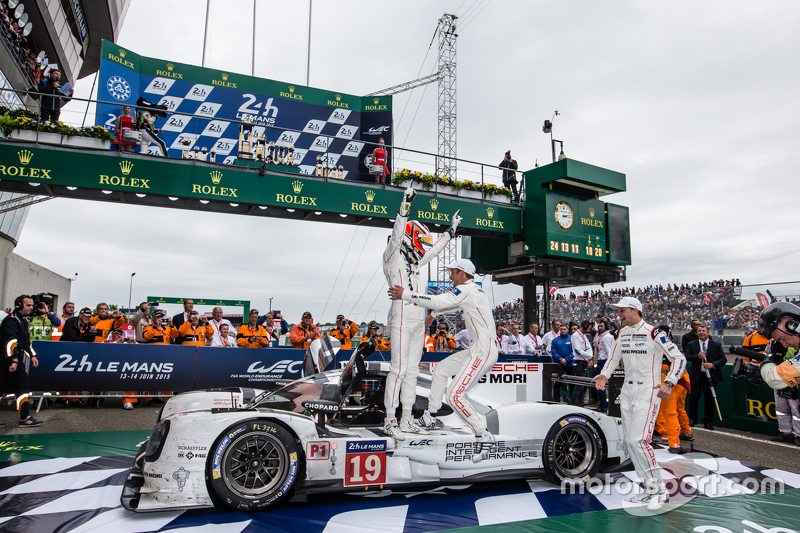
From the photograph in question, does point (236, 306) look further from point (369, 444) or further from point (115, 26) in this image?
point (369, 444)

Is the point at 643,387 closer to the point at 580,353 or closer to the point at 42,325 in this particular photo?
the point at 580,353

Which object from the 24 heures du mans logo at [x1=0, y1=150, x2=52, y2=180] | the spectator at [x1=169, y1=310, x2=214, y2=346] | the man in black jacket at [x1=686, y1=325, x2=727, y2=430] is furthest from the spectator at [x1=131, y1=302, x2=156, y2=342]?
the man in black jacket at [x1=686, y1=325, x2=727, y2=430]

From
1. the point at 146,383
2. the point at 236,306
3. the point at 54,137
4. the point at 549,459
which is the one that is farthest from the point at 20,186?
the point at 236,306

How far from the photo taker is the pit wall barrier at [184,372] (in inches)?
284

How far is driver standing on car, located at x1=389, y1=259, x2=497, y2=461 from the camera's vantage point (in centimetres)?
405

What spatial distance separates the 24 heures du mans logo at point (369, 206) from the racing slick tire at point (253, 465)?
8.31m

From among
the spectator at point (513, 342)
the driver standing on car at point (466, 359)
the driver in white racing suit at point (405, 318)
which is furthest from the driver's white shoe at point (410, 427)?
the spectator at point (513, 342)

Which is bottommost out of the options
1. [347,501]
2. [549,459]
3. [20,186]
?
[347,501]

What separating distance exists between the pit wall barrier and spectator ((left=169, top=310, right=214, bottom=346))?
0.78m

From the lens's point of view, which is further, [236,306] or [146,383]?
[236,306]

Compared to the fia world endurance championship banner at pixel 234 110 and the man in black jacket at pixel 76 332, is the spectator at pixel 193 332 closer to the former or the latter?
the man in black jacket at pixel 76 332

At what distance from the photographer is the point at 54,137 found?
958cm

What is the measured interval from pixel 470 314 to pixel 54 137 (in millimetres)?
9624

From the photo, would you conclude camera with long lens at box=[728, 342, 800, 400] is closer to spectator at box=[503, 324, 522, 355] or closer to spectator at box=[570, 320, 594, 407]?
spectator at box=[570, 320, 594, 407]
